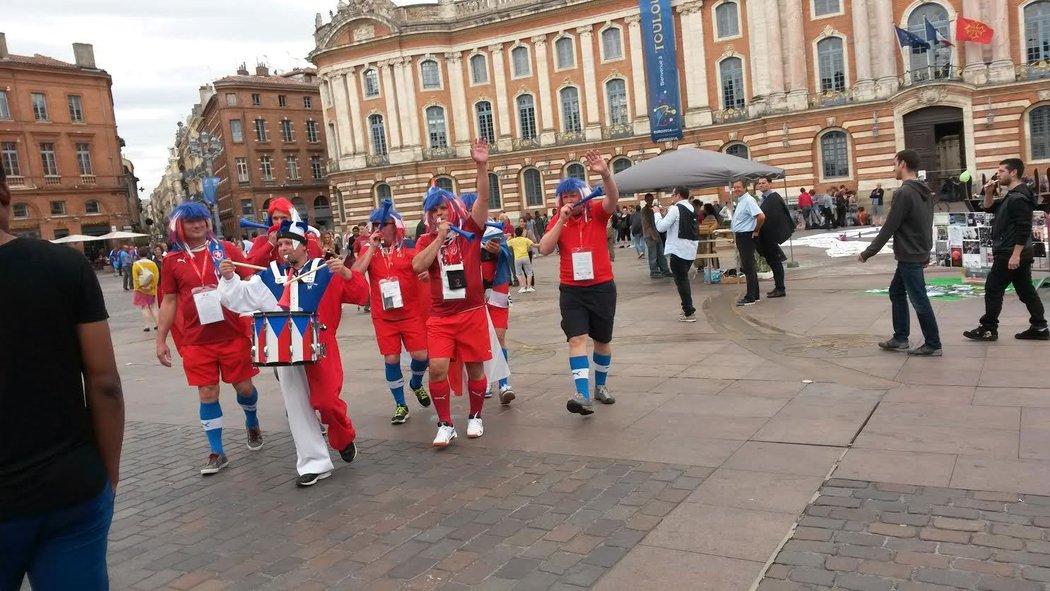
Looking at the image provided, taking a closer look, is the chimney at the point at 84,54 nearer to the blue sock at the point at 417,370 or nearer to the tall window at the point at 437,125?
the tall window at the point at 437,125

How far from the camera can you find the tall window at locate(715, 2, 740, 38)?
41812 mm

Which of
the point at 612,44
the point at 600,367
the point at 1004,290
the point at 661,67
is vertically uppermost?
the point at 612,44

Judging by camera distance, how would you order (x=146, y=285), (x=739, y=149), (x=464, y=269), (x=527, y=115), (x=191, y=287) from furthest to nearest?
1. (x=527, y=115)
2. (x=739, y=149)
3. (x=146, y=285)
4. (x=191, y=287)
5. (x=464, y=269)

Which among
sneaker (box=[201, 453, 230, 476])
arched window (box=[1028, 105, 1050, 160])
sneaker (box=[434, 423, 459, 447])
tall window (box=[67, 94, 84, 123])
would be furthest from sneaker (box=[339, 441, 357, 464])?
tall window (box=[67, 94, 84, 123])

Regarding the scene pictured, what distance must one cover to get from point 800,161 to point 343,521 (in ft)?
126

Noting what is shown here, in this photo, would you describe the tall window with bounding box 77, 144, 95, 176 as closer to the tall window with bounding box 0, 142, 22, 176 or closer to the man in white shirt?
the tall window with bounding box 0, 142, 22, 176

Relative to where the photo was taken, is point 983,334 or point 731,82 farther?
point 731,82

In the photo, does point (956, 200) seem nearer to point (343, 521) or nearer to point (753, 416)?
point (753, 416)

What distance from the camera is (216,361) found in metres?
6.27

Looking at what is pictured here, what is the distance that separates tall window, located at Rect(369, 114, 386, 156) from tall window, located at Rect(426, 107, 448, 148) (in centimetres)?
299

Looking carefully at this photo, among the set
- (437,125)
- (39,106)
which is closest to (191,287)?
(437,125)

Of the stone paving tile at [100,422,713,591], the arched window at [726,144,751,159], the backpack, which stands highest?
the arched window at [726,144,751,159]

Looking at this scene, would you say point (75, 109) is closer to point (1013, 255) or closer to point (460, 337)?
point (460, 337)

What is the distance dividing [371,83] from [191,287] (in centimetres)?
4733
